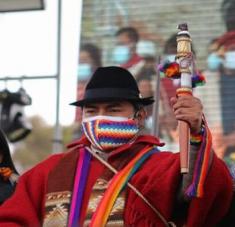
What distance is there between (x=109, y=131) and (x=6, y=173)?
1.11 m

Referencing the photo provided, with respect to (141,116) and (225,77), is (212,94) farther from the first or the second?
(141,116)

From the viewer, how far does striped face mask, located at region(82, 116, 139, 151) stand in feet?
9.88

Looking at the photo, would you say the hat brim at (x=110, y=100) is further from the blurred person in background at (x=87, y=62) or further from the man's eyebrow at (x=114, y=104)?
the blurred person in background at (x=87, y=62)

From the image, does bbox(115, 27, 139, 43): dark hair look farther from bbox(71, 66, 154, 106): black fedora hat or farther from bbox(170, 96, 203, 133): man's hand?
bbox(170, 96, 203, 133): man's hand

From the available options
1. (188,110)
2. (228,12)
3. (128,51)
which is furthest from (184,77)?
(228,12)

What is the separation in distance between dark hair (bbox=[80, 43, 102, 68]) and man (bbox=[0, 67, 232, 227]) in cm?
980

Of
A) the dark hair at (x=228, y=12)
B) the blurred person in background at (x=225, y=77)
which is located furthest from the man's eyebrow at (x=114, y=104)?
the dark hair at (x=228, y=12)

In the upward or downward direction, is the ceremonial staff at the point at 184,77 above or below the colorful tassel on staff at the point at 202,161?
above

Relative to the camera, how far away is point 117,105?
312cm

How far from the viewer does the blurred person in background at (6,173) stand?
12.3 ft

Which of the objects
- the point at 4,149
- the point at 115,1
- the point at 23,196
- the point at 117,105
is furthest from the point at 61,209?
the point at 115,1

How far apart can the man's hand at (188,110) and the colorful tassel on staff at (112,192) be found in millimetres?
456

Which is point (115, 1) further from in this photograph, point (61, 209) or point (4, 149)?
point (61, 209)

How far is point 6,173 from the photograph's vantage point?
12.9 ft
